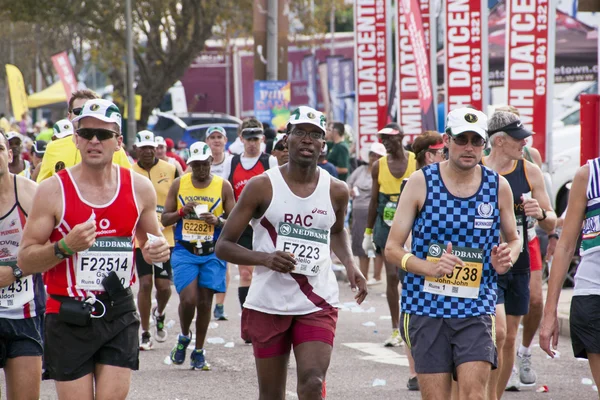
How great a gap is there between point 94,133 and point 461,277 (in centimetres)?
202

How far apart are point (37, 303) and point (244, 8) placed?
1166 inches

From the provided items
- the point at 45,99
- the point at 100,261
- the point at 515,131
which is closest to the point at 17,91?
the point at 45,99

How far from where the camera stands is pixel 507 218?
6062 millimetres

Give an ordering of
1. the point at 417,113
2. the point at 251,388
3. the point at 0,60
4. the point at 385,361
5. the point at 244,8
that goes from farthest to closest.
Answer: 1. the point at 0,60
2. the point at 244,8
3. the point at 417,113
4. the point at 385,361
5. the point at 251,388

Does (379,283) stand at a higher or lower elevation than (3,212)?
lower

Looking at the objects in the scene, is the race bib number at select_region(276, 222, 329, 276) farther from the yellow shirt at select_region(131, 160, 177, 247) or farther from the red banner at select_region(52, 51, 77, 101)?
the red banner at select_region(52, 51, 77, 101)

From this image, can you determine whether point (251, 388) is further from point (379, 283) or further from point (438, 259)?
point (379, 283)

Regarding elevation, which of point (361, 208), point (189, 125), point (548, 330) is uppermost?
point (548, 330)

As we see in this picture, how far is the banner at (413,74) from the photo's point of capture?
1677 cm

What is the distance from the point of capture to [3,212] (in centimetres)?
605

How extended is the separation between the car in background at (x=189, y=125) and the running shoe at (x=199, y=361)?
94.8 feet

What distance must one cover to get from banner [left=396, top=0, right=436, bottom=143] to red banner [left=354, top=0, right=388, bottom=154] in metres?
2.12

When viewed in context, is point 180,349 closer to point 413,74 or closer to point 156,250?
point 156,250

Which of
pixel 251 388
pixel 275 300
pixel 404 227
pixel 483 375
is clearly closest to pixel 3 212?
pixel 275 300
